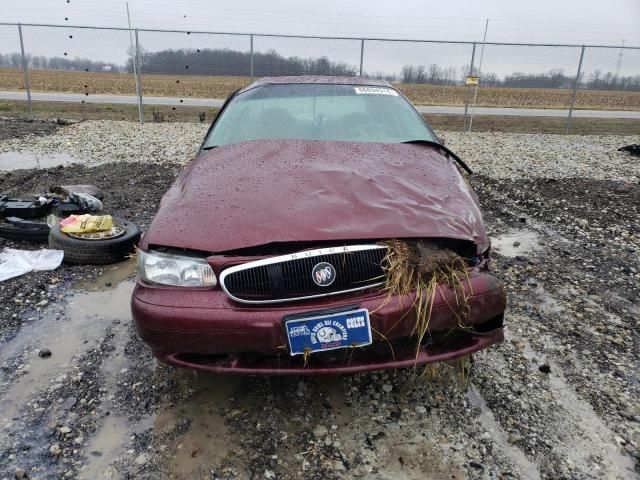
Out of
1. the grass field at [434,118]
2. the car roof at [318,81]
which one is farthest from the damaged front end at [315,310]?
the grass field at [434,118]

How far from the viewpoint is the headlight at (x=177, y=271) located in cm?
214

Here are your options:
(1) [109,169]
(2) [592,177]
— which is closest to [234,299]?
(1) [109,169]

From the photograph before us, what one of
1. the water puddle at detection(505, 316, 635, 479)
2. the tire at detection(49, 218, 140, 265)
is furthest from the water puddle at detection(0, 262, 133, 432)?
the water puddle at detection(505, 316, 635, 479)

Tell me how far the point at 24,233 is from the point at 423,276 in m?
3.96

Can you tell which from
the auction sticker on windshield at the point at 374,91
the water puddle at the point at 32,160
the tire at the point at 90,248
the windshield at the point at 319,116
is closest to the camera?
the windshield at the point at 319,116

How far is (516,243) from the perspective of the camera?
4773 millimetres

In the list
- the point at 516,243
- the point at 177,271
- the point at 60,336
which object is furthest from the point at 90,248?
the point at 516,243

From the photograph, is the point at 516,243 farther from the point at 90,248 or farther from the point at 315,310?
the point at 90,248

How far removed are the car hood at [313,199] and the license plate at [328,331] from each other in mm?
339

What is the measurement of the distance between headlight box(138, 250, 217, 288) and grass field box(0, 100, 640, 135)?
42.0 feet

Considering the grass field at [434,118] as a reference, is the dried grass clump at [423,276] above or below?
above

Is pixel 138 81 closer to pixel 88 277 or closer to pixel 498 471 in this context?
pixel 88 277

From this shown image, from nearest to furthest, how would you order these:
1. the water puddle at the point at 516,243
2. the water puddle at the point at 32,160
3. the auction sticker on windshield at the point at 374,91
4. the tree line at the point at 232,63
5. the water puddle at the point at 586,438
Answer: the water puddle at the point at 586,438 < the auction sticker on windshield at the point at 374,91 < the water puddle at the point at 516,243 < the water puddle at the point at 32,160 < the tree line at the point at 232,63

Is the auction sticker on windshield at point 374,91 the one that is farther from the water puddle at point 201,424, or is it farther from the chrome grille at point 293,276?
the water puddle at point 201,424
